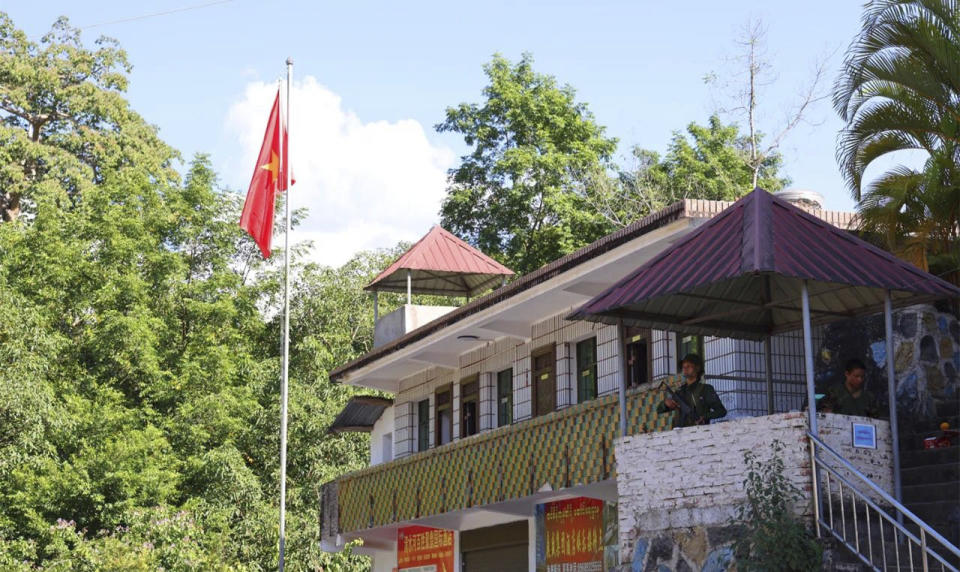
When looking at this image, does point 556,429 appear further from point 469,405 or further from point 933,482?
point 933,482

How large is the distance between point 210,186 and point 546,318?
72.9 ft

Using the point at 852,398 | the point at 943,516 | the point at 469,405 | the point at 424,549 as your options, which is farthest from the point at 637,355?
the point at 424,549

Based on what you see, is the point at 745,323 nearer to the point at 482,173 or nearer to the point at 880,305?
the point at 880,305

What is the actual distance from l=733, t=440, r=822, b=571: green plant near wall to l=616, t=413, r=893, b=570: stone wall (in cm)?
10

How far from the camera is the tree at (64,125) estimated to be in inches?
1804

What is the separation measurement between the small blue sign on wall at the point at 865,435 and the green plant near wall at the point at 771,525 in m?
0.87

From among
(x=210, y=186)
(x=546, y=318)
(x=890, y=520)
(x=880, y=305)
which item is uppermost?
(x=210, y=186)

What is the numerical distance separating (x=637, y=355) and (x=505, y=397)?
5.68 m

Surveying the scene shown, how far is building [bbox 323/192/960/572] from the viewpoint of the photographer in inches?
590

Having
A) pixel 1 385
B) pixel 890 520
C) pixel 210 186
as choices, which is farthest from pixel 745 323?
pixel 210 186

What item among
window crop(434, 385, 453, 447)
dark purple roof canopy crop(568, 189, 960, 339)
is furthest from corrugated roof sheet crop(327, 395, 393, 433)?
dark purple roof canopy crop(568, 189, 960, 339)

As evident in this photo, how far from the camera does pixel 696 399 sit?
52.2ft

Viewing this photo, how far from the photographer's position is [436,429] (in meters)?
31.1

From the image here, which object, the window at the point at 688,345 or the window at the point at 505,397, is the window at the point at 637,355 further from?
the window at the point at 505,397
